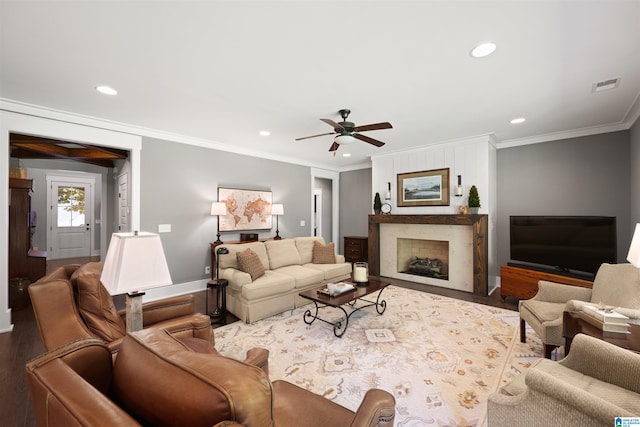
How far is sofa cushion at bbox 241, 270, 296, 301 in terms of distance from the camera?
3.33 metres

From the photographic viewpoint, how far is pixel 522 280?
3945mm

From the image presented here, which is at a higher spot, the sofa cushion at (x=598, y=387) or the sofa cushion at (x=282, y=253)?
the sofa cushion at (x=282, y=253)

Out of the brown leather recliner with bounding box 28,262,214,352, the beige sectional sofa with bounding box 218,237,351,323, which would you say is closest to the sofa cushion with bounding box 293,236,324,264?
the beige sectional sofa with bounding box 218,237,351,323

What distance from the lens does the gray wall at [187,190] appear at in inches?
170

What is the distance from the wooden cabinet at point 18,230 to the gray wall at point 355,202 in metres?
6.14

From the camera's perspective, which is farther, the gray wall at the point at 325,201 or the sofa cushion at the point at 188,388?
the gray wall at the point at 325,201

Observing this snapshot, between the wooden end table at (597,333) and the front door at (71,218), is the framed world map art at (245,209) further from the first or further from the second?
the front door at (71,218)

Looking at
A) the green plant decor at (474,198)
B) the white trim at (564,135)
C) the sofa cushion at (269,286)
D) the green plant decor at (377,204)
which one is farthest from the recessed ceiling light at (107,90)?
the white trim at (564,135)

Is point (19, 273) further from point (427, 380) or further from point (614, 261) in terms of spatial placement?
point (614, 261)

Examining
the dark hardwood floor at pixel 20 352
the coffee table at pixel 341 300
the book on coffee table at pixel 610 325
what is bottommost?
the dark hardwood floor at pixel 20 352

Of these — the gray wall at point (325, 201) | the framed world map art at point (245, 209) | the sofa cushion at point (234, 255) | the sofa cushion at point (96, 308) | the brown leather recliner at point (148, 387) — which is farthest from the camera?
the gray wall at point (325, 201)

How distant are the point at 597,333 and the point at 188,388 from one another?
2503 mm

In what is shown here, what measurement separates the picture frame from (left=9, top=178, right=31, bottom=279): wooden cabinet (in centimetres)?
619

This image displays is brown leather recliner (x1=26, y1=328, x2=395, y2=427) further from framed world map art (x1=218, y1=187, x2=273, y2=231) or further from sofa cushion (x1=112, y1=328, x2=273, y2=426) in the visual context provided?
framed world map art (x1=218, y1=187, x2=273, y2=231)
